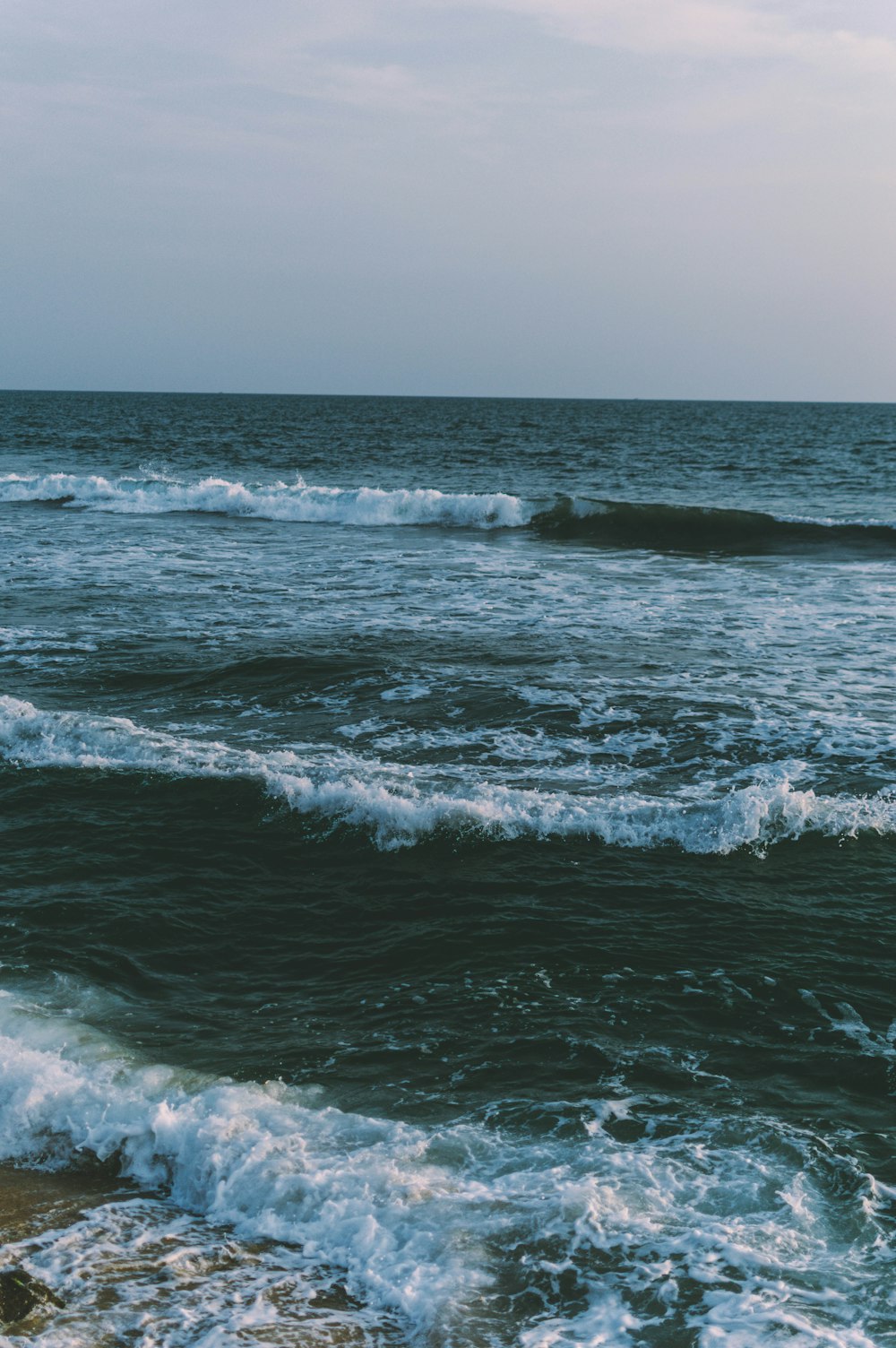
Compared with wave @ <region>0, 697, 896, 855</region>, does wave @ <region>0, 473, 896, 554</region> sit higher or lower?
higher

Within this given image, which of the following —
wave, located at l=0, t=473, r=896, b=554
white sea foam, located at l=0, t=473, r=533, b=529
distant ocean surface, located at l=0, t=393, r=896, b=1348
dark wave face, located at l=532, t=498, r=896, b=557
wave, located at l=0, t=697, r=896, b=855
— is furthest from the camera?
white sea foam, located at l=0, t=473, r=533, b=529

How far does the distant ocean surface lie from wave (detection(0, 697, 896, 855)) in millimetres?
40

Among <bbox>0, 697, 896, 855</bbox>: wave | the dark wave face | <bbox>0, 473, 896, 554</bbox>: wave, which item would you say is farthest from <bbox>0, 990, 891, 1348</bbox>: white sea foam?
<bbox>0, 473, 896, 554</bbox>: wave

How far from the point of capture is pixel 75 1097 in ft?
17.9

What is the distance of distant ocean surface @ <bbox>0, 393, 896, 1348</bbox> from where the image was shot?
4402 millimetres

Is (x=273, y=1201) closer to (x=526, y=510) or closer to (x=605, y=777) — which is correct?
(x=605, y=777)

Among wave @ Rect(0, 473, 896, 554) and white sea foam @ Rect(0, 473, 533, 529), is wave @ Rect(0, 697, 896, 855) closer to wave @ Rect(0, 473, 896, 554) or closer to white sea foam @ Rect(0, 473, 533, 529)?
wave @ Rect(0, 473, 896, 554)

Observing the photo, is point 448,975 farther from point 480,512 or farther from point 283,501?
point 283,501

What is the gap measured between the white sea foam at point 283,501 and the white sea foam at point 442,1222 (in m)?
25.7

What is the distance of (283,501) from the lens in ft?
107

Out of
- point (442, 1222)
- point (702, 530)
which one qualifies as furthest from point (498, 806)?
point (702, 530)

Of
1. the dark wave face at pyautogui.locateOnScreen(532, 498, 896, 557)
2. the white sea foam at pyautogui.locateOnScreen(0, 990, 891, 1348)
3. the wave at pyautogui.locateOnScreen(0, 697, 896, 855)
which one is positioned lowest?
the white sea foam at pyautogui.locateOnScreen(0, 990, 891, 1348)

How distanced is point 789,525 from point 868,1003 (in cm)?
2399

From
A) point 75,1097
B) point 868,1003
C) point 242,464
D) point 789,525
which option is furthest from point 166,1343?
point 242,464
